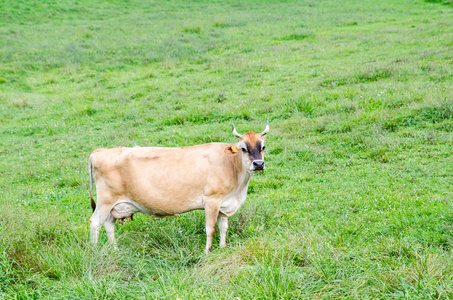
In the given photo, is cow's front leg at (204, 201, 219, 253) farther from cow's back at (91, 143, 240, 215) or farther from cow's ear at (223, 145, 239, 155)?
cow's ear at (223, 145, 239, 155)

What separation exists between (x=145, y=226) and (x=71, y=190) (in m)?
3.15

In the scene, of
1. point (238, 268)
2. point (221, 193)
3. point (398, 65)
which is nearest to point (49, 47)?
point (398, 65)

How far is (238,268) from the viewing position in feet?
16.2

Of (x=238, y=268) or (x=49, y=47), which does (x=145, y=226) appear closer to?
(x=238, y=268)

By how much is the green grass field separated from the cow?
39 cm

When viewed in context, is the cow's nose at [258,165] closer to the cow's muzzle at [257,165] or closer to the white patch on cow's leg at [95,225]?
the cow's muzzle at [257,165]

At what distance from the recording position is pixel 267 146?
35.0 ft

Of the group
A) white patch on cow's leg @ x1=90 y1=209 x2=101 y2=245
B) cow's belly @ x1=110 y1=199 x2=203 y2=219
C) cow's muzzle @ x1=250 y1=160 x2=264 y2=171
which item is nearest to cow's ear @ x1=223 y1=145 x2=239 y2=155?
cow's muzzle @ x1=250 y1=160 x2=264 y2=171

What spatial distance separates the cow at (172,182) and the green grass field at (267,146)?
15.5 inches

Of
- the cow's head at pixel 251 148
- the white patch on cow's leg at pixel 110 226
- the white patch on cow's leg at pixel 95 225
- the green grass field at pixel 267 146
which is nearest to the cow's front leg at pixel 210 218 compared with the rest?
the green grass field at pixel 267 146

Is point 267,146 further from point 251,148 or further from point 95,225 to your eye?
point 95,225

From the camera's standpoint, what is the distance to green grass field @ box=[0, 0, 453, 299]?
4887 mm

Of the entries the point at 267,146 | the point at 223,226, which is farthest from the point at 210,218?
the point at 267,146

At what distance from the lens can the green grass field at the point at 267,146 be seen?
4887 millimetres
